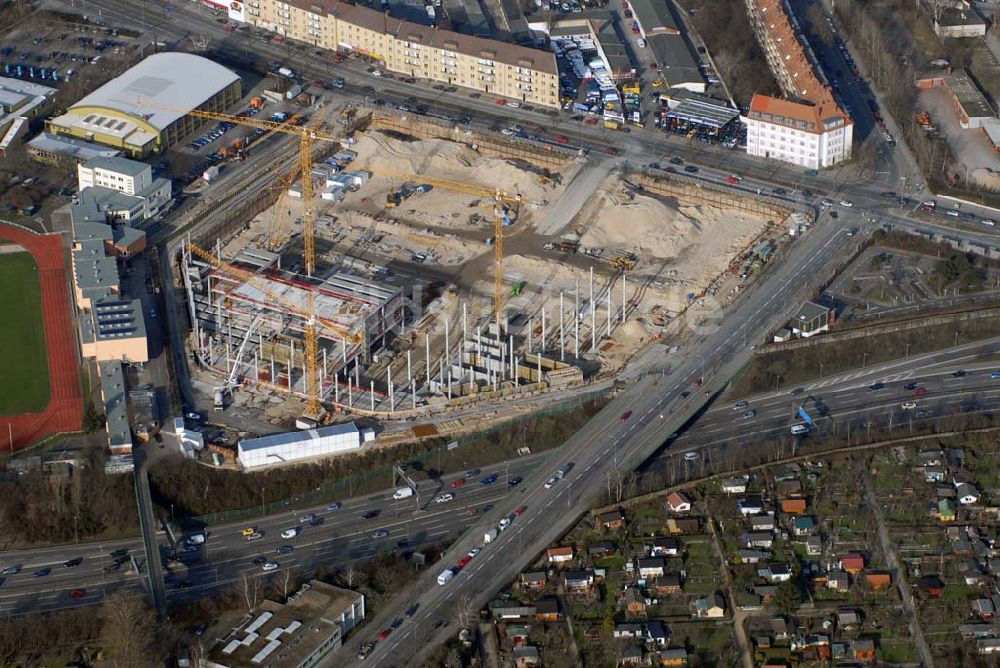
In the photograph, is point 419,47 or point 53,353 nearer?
point 53,353

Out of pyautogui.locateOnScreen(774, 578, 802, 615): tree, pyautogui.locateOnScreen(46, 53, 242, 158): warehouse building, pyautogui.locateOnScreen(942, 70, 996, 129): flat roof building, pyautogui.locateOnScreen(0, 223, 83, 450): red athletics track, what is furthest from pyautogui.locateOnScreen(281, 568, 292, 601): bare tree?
pyautogui.locateOnScreen(942, 70, 996, 129): flat roof building

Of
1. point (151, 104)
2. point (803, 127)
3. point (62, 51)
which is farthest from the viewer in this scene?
point (62, 51)

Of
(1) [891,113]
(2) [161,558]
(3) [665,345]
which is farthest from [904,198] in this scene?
(2) [161,558]

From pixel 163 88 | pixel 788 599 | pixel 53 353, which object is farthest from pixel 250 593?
pixel 163 88

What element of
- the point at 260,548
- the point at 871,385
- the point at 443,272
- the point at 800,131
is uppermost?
the point at 800,131

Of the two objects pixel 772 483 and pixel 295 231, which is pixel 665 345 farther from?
pixel 295 231

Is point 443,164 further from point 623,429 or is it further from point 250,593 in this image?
point 250,593

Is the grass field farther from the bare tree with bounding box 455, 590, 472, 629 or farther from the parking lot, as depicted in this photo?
the bare tree with bounding box 455, 590, 472, 629
